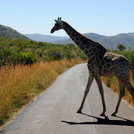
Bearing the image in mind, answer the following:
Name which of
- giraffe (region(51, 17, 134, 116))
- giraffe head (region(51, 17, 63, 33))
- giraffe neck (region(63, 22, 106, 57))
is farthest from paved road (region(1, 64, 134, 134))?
giraffe head (region(51, 17, 63, 33))

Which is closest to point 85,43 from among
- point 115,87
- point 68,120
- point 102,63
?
point 102,63

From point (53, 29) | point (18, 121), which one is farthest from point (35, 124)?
point (53, 29)

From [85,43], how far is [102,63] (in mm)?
1116

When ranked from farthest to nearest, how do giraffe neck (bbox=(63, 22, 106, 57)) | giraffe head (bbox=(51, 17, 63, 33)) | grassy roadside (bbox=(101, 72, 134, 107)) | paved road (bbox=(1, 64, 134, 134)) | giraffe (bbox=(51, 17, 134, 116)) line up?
grassy roadside (bbox=(101, 72, 134, 107)) → giraffe head (bbox=(51, 17, 63, 33)) → giraffe neck (bbox=(63, 22, 106, 57)) → giraffe (bbox=(51, 17, 134, 116)) → paved road (bbox=(1, 64, 134, 134))

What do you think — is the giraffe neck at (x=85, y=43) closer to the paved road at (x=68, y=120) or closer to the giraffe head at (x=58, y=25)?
the giraffe head at (x=58, y=25)

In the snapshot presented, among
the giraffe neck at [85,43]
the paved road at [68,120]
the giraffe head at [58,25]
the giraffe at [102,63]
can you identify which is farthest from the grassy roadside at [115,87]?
the giraffe head at [58,25]

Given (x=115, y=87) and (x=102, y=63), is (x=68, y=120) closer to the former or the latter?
(x=102, y=63)

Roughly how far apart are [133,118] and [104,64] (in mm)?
1991

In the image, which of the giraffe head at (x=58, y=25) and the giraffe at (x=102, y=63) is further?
the giraffe head at (x=58, y=25)

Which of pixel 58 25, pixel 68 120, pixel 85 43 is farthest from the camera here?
pixel 58 25

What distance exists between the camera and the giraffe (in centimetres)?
786

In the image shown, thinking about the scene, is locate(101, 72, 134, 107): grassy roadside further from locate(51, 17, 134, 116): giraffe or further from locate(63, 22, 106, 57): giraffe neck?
locate(63, 22, 106, 57): giraffe neck

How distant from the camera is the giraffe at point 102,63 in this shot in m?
7.86

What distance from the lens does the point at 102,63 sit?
8.50m
